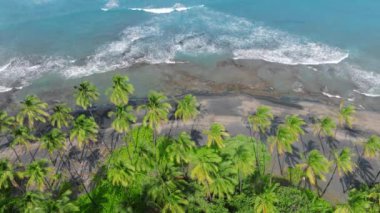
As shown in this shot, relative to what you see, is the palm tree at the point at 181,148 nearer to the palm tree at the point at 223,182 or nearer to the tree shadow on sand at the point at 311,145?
the palm tree at the point at 223,182

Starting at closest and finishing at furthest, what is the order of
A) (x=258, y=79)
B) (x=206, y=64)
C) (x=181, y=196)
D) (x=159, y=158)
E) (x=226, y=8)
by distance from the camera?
1. (x=181, y=196)
2. (x=159, y=158)
3. (x=258, y=79)
4. (x=206, y=64)
5. (x=226, y=8)

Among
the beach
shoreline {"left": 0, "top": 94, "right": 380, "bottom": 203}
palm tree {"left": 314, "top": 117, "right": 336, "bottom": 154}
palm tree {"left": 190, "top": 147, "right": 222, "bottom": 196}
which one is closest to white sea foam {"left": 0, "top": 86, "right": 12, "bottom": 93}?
the beach

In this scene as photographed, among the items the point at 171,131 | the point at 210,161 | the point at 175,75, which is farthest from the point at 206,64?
the point at 210,161

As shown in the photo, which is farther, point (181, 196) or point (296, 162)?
point (296, 162)

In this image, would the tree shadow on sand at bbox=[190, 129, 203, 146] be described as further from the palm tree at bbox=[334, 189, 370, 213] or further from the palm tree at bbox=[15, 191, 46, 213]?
the palm tree at bbox=[15, 191, 46, 213]

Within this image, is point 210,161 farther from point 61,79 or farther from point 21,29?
point 21,29

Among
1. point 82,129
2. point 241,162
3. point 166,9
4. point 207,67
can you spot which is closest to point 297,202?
point 241,162

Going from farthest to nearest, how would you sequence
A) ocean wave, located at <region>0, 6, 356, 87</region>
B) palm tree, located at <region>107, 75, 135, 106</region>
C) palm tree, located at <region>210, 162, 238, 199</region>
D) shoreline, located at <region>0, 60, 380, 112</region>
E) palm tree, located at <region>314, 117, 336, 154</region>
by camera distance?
ocean wave, located at <region>0, 6, 356, 87</region> → shoreline, located at <region>0, 60, 380, 112</region> → palm tree, located at <region>314, 117, 336, 154</region> → palm tree, located at <region>107, 75, 135, 106</region> → palm tree, located at <region>210, 162, 238, 199</region>
